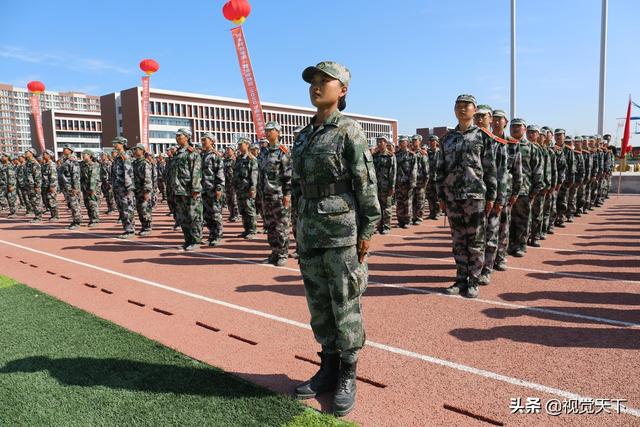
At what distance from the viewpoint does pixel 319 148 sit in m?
2.94

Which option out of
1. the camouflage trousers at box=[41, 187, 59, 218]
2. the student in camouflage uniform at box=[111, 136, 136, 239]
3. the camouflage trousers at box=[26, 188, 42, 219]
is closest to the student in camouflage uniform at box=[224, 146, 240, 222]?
the student in camouflage uniform at box=[111, 136, 136, 239]

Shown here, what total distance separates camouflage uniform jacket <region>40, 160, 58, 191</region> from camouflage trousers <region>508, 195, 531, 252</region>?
13731 millimetres

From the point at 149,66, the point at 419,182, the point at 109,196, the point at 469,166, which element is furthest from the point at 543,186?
the point at 149,66

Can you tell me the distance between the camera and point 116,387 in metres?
3.24

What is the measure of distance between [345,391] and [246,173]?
7.88 metres

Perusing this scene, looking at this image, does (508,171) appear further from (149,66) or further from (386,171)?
(149,66)

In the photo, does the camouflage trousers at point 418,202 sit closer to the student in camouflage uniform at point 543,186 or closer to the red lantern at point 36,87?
the student in camouflage uniform at point 543,186

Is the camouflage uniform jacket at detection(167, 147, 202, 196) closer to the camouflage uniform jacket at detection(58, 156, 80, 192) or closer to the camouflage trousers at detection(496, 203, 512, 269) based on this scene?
the camouflage trousers at detection(496, 203, 512, 269)

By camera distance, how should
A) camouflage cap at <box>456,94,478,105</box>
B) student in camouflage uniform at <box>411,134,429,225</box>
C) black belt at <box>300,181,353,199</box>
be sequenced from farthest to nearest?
student in camouflage uniform at <box>411,134,429,225</box> < camouflage cap at <box>456,94,478,105</box> < black belt at <box>300,181,353,199</box>

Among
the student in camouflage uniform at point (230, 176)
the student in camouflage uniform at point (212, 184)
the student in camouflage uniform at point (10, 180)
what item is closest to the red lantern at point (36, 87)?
the student in camouflage uniform at point (10, 180)

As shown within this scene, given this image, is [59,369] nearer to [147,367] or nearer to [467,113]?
[147,367]

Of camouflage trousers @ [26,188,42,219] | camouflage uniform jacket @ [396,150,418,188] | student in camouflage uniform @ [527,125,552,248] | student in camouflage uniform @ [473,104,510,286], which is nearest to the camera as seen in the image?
student in camouflage uniform @ [473,104,510,286]

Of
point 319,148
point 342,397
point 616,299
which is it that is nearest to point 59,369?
point 342,397

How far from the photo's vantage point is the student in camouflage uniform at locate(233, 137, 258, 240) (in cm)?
1006
